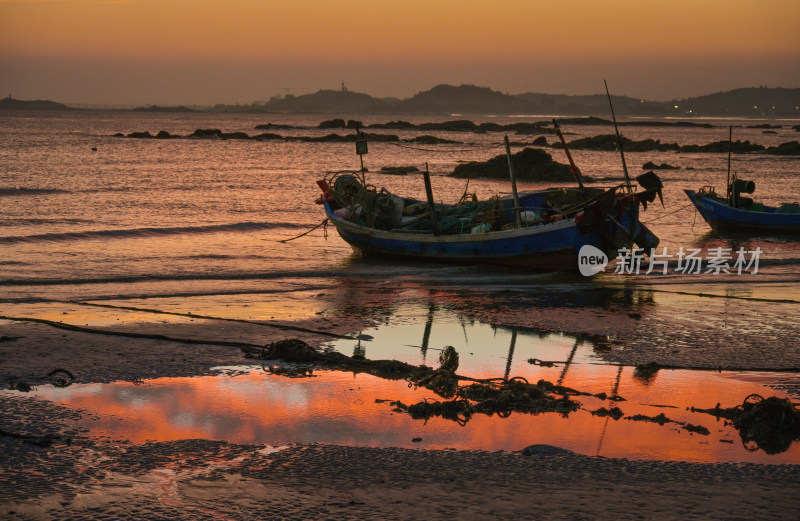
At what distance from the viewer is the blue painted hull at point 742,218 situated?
87.6ft

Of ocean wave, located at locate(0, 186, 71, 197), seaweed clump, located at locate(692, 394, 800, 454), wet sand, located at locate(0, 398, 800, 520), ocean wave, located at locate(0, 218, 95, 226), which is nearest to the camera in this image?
wet sand, located at locate(0, 398, 800, 520)

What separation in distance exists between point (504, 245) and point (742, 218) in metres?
11.9

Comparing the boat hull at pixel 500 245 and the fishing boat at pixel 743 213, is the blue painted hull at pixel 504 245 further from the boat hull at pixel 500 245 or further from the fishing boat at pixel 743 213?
the fishing boat at pixel 743 213

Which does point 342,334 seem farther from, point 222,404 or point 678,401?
point 678,401

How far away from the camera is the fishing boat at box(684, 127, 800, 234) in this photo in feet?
87.8

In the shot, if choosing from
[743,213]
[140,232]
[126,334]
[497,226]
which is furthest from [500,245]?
[140,232]

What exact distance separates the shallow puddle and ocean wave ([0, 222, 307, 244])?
16836mm

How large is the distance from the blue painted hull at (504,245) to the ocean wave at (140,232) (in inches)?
322

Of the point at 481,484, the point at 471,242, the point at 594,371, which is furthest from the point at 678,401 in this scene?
the point at 471,242

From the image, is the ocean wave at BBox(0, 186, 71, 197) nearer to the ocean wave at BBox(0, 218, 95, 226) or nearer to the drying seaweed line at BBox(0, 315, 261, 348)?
the ocean wave at BBox(0, 218, 95, 226)

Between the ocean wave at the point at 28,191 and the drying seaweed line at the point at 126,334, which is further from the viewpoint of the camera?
the ocean wave at the point at 28,191
